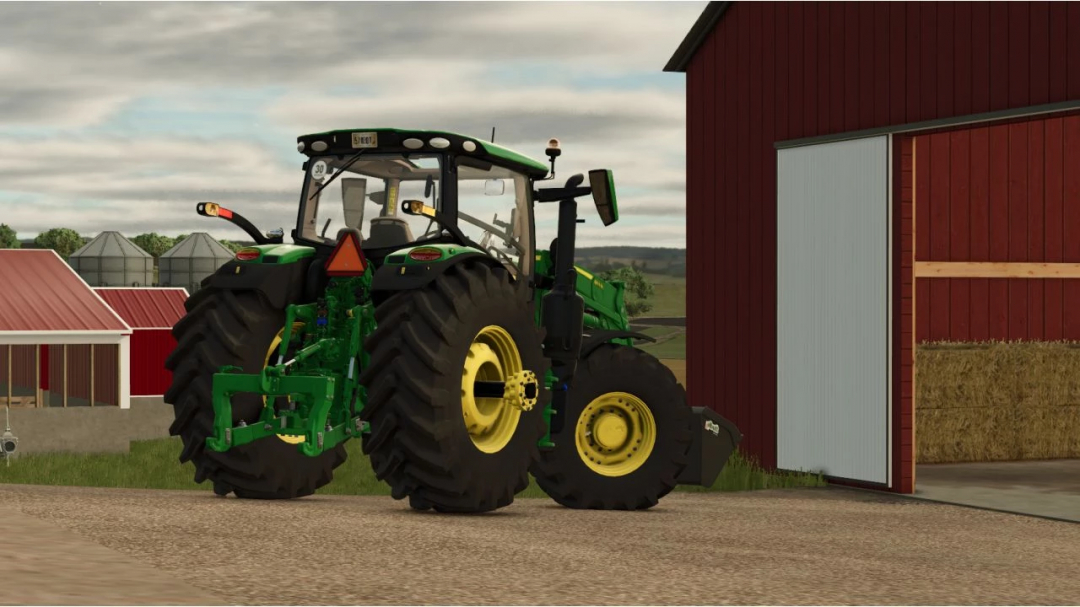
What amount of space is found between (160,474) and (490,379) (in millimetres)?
12410

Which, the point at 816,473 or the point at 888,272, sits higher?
the point at 888,272

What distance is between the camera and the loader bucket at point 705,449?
489 inches

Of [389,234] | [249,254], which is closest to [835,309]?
[389,234]

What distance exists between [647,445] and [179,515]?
396 cm

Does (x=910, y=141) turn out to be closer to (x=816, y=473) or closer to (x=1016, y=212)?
(x=816, y=473)

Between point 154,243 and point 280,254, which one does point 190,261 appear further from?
point 280,254

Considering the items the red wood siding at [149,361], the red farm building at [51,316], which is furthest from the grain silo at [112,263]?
the red farm building at [51,316]

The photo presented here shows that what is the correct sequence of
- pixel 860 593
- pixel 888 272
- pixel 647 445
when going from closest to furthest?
1. pixel 860 593
2. pixel 647 445
3. pixel 888 272

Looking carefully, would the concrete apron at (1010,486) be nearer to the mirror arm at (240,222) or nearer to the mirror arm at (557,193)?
the mirror arm at (557,193)

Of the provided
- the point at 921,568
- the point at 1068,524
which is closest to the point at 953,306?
the point at 1068,524

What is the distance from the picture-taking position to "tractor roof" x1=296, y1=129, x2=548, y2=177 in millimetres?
10930

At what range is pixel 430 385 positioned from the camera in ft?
32.5

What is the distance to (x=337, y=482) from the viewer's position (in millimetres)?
16984

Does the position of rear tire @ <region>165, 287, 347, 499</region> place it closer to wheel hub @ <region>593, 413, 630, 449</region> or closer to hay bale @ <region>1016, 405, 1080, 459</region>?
wheel hub @ <region>593, 413, 630, 449</region>
